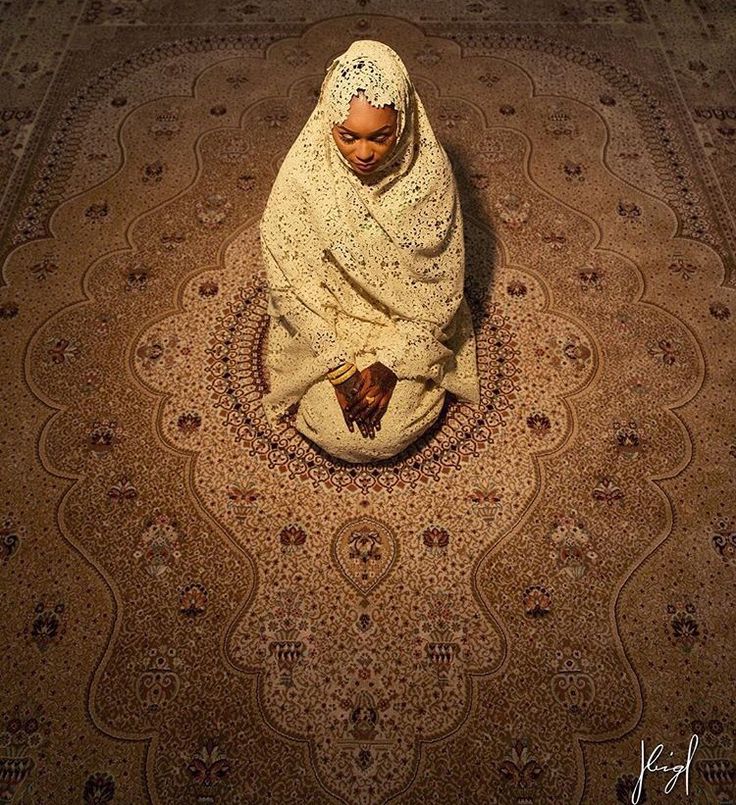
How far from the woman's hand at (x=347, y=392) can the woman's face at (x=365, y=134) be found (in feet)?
1.95

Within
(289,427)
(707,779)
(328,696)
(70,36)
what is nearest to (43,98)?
(70,36)

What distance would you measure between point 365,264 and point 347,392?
0.39 metres

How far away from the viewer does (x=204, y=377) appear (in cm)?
263

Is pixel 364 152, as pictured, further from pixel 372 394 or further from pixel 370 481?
pixel 370 481

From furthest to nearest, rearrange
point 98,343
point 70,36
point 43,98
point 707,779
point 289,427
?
point 70,36, point 43,98, point 98,343, point 289,427, point 707,779

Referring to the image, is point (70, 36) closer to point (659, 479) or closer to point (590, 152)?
point (590, 152)

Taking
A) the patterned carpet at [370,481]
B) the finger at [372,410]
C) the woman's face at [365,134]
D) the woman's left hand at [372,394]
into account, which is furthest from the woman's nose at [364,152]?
the patterned carpet at [370,481]

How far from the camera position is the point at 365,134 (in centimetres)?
167

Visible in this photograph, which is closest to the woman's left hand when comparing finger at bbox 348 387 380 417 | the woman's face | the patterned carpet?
finger at bbox 348 387 380 417

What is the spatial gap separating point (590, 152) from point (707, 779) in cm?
257

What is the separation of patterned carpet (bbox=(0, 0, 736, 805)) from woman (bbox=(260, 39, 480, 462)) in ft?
0.92

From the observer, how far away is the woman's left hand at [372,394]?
208 cm

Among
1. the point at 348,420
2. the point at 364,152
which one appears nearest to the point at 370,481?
the point at 348,420

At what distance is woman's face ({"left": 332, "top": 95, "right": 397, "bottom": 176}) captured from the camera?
1638 millimetres
